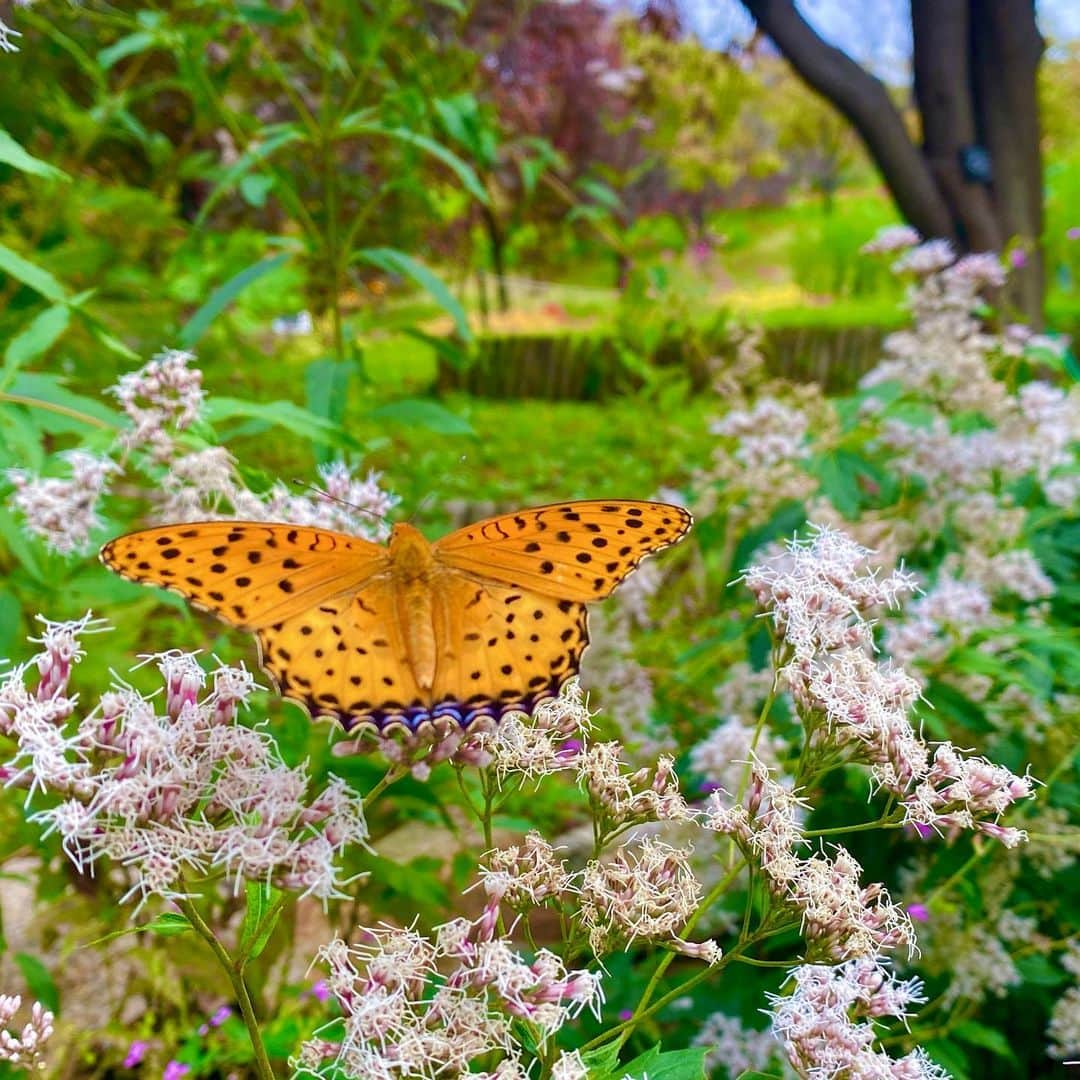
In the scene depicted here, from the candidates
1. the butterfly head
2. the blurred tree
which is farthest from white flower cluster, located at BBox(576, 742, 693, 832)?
the blurred tree

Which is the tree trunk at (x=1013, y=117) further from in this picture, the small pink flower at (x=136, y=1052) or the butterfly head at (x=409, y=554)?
the small pink flower at (x=136, y=1052)

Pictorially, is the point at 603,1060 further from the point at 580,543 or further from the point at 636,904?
the point at 580,543

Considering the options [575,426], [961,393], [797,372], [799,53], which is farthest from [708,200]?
[961,393]

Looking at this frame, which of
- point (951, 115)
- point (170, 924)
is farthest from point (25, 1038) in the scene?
point (951, 115)

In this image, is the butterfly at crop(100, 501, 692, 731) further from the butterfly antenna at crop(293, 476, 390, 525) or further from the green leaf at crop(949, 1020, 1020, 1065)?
the green leaf at crop(949, 1020, 1020, 1065)

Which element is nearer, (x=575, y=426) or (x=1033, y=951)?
(x=1033, y=951)

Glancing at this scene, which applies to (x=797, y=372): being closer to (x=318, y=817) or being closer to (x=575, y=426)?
(x=575, y=426)
